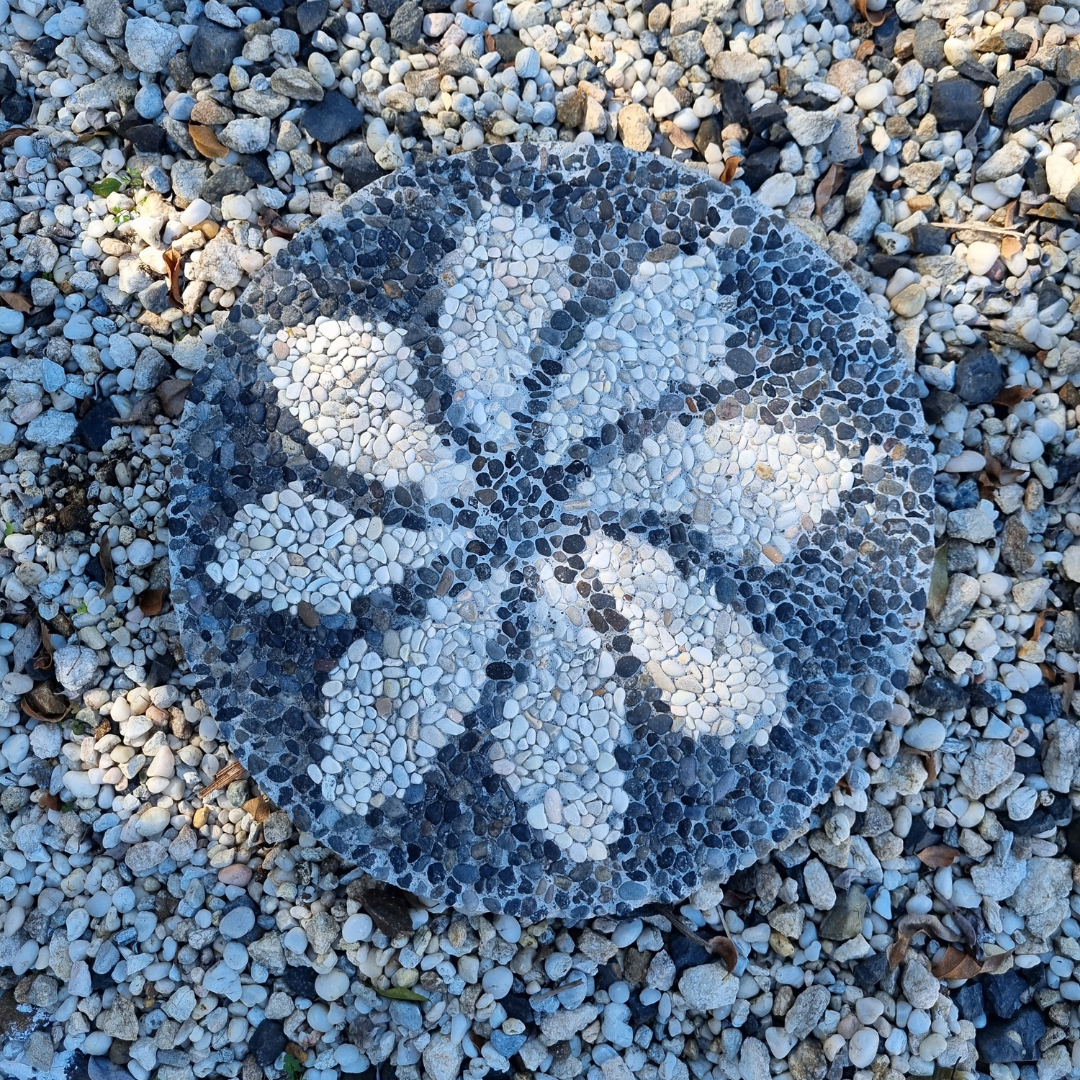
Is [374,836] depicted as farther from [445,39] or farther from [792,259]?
[445,39]

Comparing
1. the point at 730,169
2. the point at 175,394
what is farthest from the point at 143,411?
the point at 730,169

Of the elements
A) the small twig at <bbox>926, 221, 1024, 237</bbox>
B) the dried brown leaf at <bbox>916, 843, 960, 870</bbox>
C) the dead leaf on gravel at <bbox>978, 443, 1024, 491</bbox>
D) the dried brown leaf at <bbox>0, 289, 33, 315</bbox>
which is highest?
the small twig at <bbox>926, 221, 1024, 237</bbox>

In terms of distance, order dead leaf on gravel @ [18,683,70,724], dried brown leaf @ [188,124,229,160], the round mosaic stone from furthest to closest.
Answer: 1. dried brown leaf @ [188,124,229,160]
2. dead leaf on gravel @ [18,683,70,724]
3. the round mosaic stone

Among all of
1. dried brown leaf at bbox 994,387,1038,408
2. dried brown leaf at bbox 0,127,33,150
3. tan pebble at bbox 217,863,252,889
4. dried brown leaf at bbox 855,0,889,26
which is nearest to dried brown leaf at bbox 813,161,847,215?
dried brown leaf at bbox 855,0,889,26

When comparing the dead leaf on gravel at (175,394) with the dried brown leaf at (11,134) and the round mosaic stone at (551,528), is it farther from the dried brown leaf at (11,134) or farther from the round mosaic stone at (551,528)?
the dried brown leaf at (11,134)

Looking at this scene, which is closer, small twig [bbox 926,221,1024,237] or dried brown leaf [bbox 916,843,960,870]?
dried brown leaf [bbox 916,843,960,870]

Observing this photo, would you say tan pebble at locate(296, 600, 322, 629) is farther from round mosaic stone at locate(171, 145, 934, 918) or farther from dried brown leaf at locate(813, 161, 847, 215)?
dried brown leaf at locate(813, 161, 847, 215)
